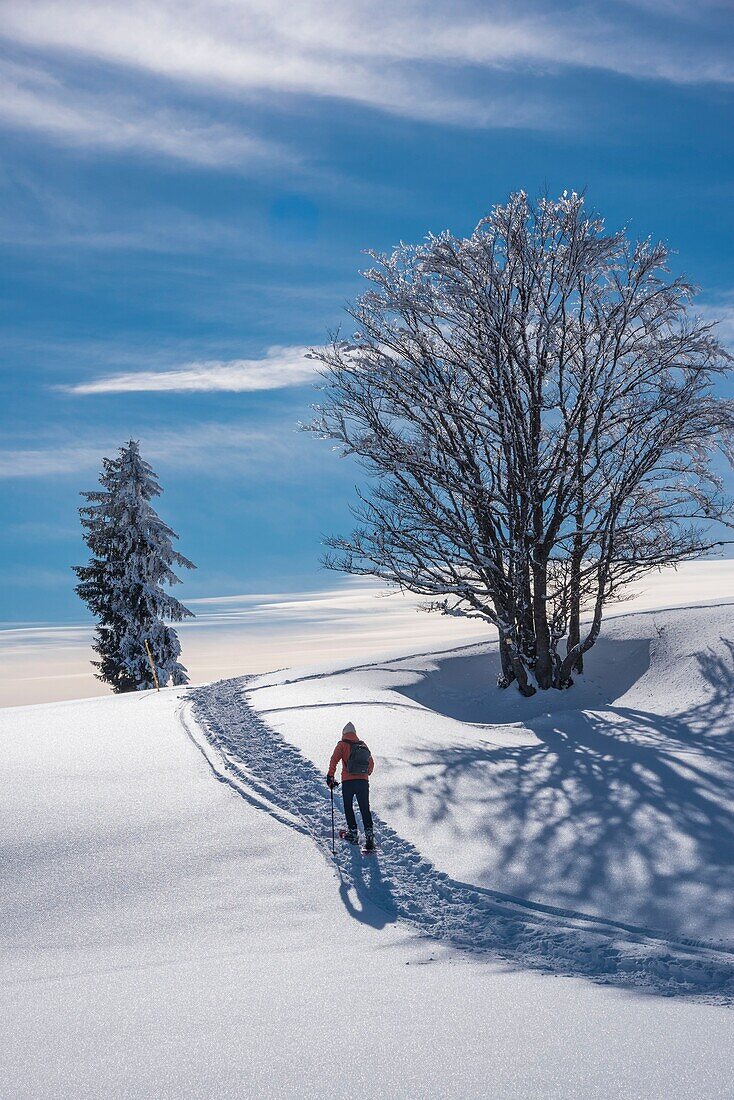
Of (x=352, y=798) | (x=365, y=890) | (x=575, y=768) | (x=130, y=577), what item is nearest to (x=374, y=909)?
(x=365, y=890)

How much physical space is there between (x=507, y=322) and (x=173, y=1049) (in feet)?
57.5

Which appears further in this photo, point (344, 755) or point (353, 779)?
point (344, 755)

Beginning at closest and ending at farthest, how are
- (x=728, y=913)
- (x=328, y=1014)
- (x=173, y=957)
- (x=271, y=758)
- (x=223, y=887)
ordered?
(x=328, y=1014) → (x=173, y=957) → (x=728, y=913) → (x=223, y=887) → (x=271, y=758)

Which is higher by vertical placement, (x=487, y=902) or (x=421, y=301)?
(x=421, y=301)

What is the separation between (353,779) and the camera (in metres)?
11.0

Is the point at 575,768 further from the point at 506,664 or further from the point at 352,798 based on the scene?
the point at 506,664

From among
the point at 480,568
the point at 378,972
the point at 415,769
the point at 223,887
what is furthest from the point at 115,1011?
the point at 480,568

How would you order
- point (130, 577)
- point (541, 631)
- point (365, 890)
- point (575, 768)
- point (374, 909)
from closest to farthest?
point (374, 909) < point (365, 890) < point (575, 768) < point (541, 631) < point (130, 577)

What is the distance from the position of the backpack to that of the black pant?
Answer: 0.12m

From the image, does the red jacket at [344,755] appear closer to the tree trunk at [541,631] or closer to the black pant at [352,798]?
the black pant at [352,798]

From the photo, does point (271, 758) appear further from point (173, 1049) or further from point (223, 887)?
point (173, 1049)

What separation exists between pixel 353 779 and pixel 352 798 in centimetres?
23

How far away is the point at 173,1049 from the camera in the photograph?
233 inches

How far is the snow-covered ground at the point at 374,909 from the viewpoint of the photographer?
570cm
